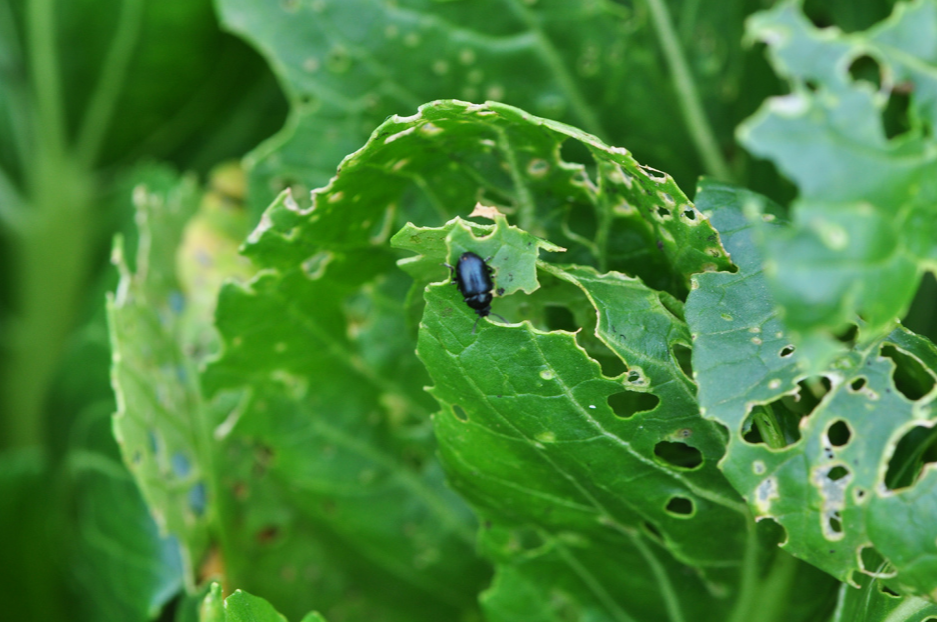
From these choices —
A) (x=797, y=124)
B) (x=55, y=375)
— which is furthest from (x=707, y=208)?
(x=55, y=375)

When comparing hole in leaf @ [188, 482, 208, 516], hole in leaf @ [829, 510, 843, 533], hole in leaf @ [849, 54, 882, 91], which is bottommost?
hole in leaf @ [188, 482, 208, 516]

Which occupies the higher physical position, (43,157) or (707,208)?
(707,208)

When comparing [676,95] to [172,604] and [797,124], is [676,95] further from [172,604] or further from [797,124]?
[172,604]

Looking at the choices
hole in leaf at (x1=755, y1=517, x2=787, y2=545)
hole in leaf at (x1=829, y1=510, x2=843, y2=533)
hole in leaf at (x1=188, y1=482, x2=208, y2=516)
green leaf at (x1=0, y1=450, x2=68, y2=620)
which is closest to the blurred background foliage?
green leaf at (x1=0, y1=450, x2=68, y2=620)

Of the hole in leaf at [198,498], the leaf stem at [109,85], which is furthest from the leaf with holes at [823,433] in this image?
the leaf stem at [109,85]

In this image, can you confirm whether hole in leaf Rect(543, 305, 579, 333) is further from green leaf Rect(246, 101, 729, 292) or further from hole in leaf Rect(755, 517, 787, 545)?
hole in leaf Rect(755, 517, 787, 545)

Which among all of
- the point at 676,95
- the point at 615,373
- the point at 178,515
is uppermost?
the point at 676,95
